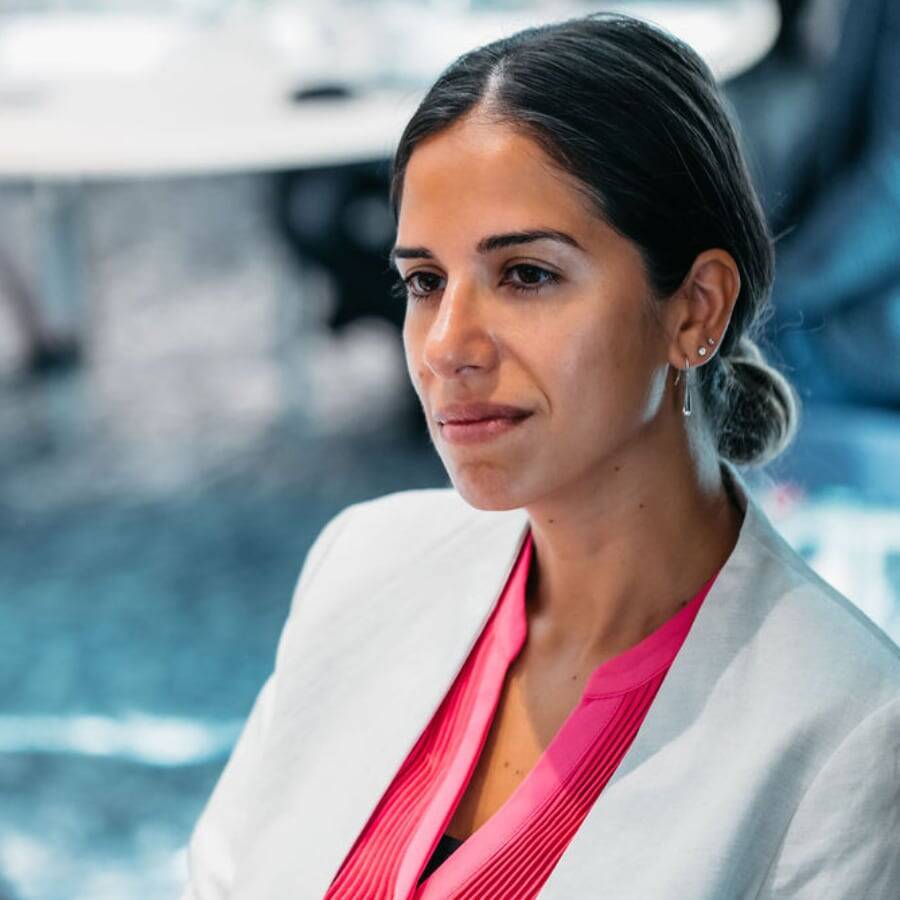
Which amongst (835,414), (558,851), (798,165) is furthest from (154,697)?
(558,851)

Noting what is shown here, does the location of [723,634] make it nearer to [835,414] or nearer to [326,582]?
[326,582]

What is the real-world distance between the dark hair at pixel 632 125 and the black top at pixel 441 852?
0.41m

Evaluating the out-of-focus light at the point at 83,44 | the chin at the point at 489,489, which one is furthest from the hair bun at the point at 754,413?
the out-of-focus light at the point at 83,44

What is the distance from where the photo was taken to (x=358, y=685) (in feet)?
4.17

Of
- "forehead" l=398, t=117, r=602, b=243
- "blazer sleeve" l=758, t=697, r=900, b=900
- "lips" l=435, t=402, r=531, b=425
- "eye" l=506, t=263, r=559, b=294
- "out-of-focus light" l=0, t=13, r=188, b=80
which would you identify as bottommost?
"blazer sleeve" l=758, t=697, r=900, b=900

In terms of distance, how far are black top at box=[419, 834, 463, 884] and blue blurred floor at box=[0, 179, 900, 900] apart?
0.46m

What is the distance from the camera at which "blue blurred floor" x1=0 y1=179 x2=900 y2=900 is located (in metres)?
2.58

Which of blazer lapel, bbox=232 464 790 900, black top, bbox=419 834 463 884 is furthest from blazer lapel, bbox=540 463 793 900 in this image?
black top, bbox=419 834 463 884

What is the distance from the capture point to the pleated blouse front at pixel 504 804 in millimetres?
1073

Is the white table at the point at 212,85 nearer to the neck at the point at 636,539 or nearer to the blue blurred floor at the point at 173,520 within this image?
the blue blurred floor at the point at 173,520

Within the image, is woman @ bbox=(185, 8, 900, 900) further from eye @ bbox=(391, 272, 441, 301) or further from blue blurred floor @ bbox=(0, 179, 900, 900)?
blue blurred floor @ bbox=(0, 179, 900, 900)

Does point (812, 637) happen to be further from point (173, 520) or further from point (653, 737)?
point (173, 520)

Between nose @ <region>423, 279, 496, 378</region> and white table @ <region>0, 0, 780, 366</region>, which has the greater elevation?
white table @ <region>0, 0, 780, 366</region>

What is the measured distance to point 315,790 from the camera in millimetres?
1210
